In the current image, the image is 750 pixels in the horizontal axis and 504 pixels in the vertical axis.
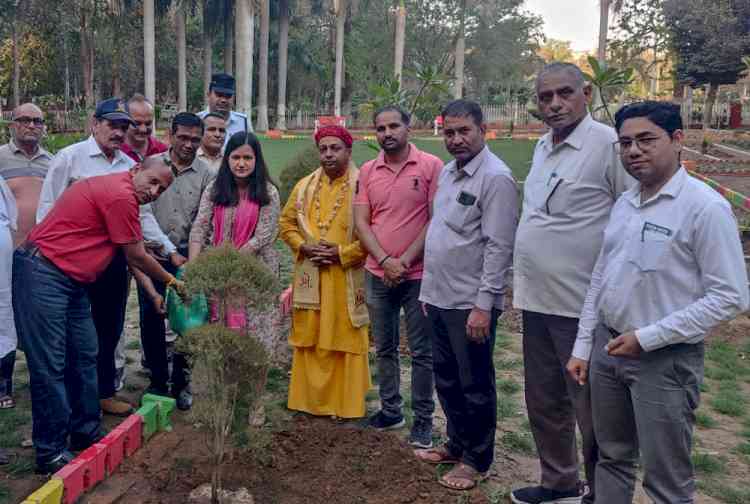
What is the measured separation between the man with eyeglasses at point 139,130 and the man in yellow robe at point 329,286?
1191 mm

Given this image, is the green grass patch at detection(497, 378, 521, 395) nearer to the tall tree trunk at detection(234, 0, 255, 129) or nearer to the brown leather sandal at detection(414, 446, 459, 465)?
the brown leather sandal at detection(414, 446, 459, 465)

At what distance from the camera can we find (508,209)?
3.63 metres

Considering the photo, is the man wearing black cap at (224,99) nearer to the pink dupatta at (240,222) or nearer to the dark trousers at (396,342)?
the pink dupatta at (240,222)

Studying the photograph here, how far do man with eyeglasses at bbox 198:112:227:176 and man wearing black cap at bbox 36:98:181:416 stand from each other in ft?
1.99

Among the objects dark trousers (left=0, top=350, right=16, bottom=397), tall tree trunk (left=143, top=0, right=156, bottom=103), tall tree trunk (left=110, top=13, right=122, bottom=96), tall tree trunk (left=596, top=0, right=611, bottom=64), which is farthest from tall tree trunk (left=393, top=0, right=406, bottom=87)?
dark trousers (left=0, top=350, right=16, bottom=397)

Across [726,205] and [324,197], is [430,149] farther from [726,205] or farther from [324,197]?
[726,205]

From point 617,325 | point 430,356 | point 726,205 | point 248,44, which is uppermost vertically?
point 248,44

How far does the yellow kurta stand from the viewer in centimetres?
471

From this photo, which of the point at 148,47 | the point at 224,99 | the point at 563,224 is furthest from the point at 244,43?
the point at 563,224

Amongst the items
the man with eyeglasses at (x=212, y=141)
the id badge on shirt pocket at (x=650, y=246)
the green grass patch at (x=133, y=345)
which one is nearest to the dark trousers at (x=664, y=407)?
the id badge on shirt pocket at (x=650, y=246)

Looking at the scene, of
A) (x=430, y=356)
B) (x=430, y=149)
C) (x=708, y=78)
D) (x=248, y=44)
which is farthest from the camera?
(x=708, y=78)

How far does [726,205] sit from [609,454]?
1.08m

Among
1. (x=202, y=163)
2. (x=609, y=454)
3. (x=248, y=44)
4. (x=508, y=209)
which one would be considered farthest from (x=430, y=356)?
(x=248, y=44)

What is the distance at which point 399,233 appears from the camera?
4.29 metres
